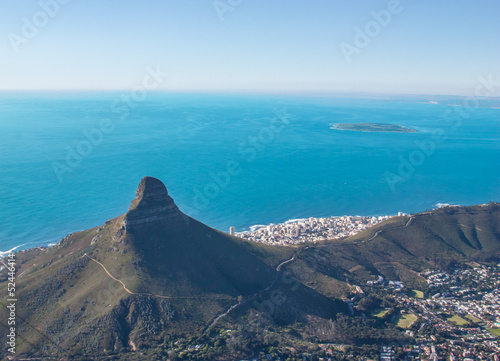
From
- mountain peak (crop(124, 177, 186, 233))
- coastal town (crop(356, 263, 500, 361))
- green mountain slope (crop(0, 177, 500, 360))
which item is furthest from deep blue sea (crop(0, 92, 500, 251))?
coastal town (crop(356, 263, 500, 361))

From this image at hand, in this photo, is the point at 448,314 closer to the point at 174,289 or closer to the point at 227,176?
the point at 174,289

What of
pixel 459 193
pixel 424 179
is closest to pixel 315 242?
pixel 459 193

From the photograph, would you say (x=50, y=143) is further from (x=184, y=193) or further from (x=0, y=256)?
(x=0, y=256)

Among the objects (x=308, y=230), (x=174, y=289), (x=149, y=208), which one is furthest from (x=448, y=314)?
(x=149, y=208)

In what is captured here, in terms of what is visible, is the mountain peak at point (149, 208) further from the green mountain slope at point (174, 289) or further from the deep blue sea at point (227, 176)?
the deep blue sea at point (227, 176)

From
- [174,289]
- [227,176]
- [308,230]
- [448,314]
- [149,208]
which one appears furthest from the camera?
[227,176]
